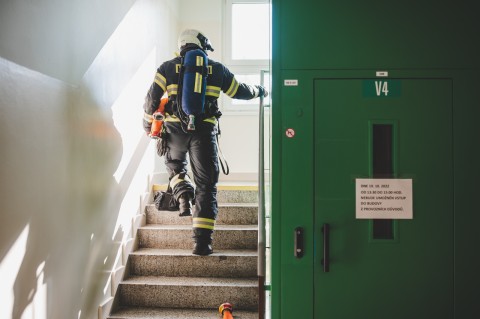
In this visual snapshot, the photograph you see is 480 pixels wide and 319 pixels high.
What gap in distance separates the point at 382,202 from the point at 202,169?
1858mm

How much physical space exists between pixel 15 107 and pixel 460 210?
2.54m

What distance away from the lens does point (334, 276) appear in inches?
92.4

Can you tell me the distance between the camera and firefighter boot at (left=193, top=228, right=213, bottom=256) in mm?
3881

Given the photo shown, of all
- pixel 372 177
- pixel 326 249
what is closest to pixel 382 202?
pixel 372 177

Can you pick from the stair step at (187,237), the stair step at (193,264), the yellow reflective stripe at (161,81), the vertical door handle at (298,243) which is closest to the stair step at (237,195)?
the stair step at (187,237)

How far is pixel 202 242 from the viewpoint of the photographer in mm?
3914

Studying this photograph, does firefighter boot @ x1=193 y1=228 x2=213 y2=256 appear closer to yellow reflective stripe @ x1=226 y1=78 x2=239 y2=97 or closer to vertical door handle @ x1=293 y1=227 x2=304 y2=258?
yellow reflective stripe @ x1=226 y1=78 x2=239 y2=97

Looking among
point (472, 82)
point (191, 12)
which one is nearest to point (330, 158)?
point (472, 82)

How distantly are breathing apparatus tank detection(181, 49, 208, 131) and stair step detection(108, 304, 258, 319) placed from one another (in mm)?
1599

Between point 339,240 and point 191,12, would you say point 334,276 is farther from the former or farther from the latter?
point 191,12

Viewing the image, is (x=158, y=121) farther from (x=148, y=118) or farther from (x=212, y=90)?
(x=212, y=90)

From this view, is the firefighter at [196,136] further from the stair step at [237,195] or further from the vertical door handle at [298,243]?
the vertical door handle at [298,243]

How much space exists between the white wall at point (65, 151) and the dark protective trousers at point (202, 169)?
594 mm

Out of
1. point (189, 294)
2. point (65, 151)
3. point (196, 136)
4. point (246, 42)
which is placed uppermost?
point (246, 42)
